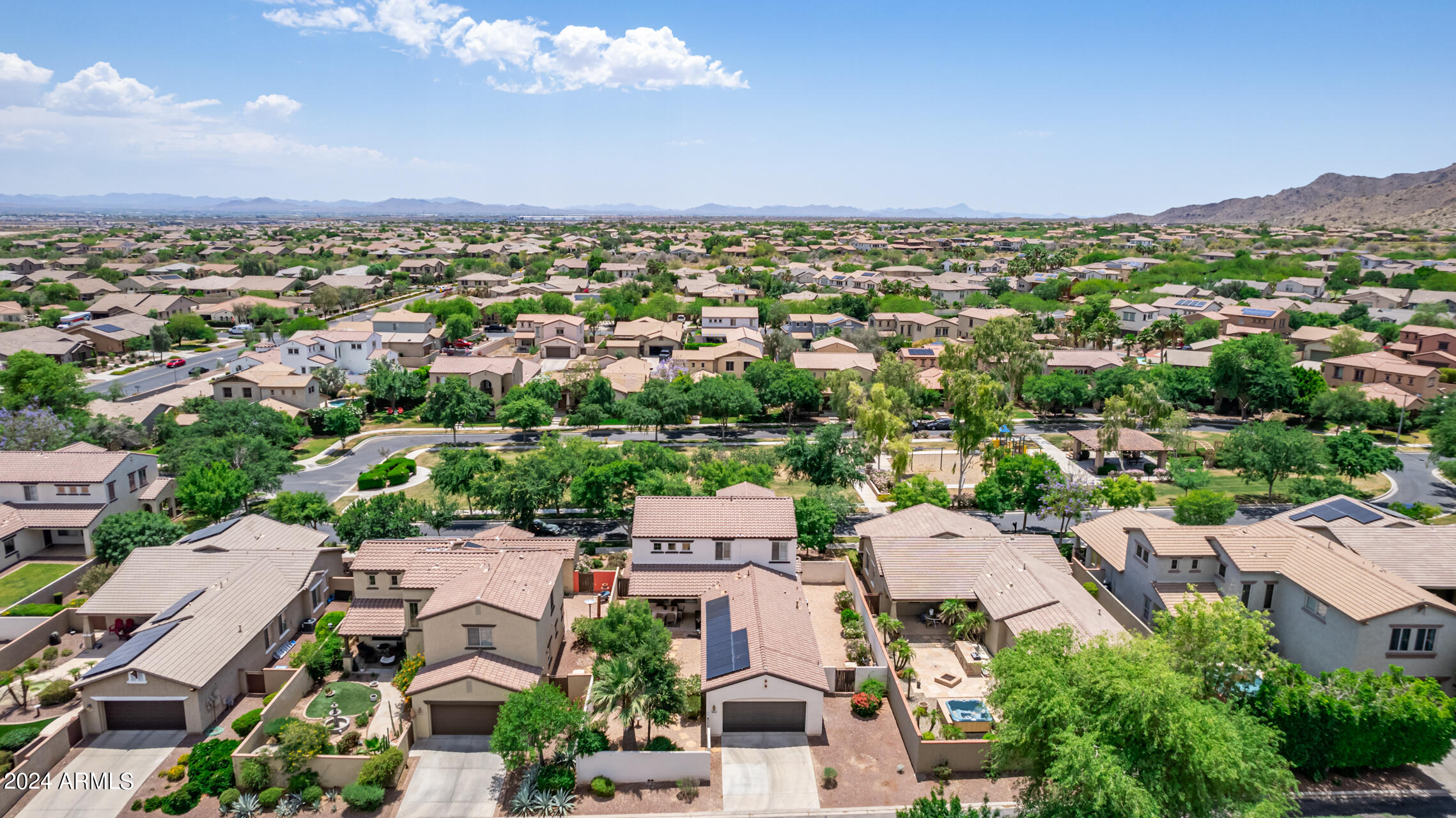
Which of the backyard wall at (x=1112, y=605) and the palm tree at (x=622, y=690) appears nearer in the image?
the palm tree at (x=622, y=690)

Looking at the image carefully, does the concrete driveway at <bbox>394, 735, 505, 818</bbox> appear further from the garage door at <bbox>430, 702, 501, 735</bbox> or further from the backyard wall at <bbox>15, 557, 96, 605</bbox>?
the backyard wall at <bbox>15, 557, 96, 605</bbox>

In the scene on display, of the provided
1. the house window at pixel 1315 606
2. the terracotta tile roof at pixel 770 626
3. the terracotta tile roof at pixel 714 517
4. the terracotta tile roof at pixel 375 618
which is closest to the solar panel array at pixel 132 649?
the terracotta tile roof at pixel 375 618

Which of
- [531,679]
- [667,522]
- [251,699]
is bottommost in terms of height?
[251,699]

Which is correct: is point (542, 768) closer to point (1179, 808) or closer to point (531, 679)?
point (531, 679)

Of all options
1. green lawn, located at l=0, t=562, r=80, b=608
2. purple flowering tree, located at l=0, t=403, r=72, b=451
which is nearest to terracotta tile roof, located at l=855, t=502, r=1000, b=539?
green lawn, located at l=0, t=562, r=80, b=608

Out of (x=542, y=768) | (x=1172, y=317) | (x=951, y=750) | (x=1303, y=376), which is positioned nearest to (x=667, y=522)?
(x=542, y=768)

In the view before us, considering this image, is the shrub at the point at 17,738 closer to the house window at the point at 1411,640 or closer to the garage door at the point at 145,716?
the garage door at the point at 145,716

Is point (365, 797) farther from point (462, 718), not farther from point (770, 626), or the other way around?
point (770, 626)
